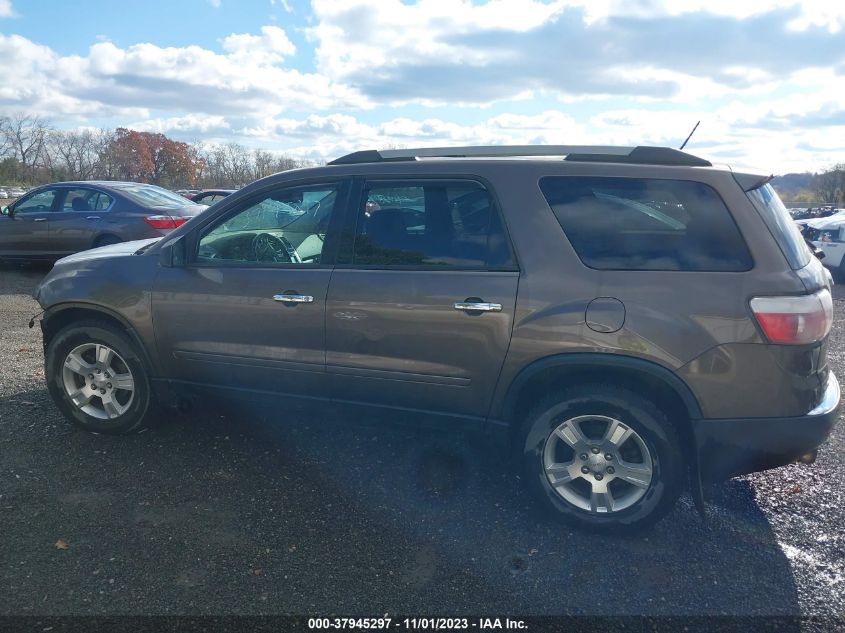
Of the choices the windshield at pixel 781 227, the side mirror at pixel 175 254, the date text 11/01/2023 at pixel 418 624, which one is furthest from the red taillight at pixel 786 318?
the side mirror at pixel 175 254

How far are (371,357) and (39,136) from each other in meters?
72.1

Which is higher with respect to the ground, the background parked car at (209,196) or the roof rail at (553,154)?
the roof rail at (553,154)

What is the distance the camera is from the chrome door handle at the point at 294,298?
3705 millimetres

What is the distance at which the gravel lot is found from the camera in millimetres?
2791

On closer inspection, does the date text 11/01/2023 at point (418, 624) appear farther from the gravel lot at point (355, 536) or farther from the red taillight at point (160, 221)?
the red taillight at point (160, 221)

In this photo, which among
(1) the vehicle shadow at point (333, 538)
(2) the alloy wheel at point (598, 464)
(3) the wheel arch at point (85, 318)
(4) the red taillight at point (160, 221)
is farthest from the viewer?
(4) the red taillight at point (160, 221)

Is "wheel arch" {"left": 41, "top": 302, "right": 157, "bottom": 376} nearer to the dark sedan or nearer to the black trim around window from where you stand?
the black trim around window

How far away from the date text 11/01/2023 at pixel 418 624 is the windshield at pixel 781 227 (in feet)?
6.84

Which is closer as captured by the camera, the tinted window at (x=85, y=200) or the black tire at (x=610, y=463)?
the black tire at (x=610, y=463)

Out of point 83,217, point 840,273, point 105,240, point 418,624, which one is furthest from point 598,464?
point 840,273

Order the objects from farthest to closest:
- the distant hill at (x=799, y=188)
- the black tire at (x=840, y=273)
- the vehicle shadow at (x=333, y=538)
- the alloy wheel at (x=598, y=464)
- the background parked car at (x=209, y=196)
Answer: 1. the distant hill at (x=799, y=188)
2. the background parked car at (x=209, y=196)
3. the black tire at (x=840, y=273)
4. the alloy wheel at (x=598, y=464)
5. the vehicle shadow at (x=333, y=538)

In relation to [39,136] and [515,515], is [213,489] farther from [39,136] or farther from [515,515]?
[39,136]

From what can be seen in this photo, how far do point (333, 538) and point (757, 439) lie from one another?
209cm

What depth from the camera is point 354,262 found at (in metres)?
3.69
